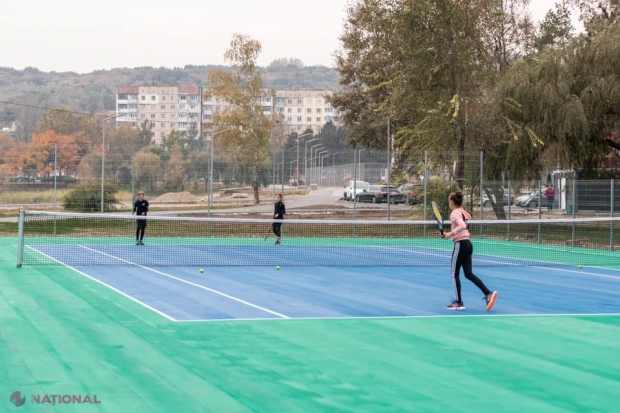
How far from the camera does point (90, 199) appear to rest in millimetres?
33375

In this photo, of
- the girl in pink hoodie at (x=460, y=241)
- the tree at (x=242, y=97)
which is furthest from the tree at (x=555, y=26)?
the girl in pink hoodie at (x=460, y=241)

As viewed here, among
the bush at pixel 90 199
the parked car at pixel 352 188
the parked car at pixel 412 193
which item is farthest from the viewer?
the parked car at pixel 352 188

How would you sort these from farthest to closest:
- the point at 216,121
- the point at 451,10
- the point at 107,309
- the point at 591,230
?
the point at 216,121 → the point at 451,10 → the point at 591,230 → the point at 107,309

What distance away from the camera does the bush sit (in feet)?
109

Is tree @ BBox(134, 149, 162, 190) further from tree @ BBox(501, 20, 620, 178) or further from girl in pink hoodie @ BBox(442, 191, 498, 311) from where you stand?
girl in pink hoodie @ BBox(442, 191, 498, 311)

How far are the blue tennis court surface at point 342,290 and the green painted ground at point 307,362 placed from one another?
89cm

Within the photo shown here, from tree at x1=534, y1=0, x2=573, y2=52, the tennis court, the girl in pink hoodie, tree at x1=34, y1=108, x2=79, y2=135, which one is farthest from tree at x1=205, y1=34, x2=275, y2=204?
tree at x1=34, y1=108, x2=79, y2=135

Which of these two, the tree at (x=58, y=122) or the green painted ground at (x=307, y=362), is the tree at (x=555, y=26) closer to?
the green painted ground at (x=307, y=362)

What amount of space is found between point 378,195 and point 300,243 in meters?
4.73

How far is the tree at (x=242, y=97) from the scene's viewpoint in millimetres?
56531

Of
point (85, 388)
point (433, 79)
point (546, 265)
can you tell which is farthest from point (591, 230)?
point (85, 388)

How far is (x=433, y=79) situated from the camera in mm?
35938

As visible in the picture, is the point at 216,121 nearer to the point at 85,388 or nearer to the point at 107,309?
the point at 107,309

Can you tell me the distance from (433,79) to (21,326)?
26626mm
